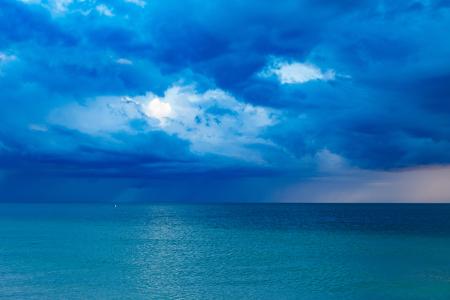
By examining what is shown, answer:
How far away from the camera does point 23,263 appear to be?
5444 centimetres

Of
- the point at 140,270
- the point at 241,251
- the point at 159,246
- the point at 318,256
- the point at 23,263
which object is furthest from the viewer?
the point at 159,246

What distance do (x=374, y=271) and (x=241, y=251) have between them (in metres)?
21.6

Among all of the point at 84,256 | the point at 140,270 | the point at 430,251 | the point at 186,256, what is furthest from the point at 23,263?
the point at 430,251

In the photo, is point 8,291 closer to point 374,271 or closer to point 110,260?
point 110,260

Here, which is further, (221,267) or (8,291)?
(221,267)

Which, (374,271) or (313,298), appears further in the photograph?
(374,271)

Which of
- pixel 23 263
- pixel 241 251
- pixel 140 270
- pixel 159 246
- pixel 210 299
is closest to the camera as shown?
pixel 210 299

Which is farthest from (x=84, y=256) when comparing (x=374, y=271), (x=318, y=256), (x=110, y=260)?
(x=374, y=271)

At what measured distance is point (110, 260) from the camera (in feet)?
191

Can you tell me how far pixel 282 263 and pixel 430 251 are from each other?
26.7 metres

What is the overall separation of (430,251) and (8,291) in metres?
57.6

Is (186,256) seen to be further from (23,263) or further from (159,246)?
(23,263)

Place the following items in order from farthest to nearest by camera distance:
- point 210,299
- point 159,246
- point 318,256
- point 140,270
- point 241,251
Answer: point 159,246 < point 241,251 < point 318,256 < point 140,270 < point 210,299

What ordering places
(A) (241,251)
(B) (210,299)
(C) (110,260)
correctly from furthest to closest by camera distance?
1. (A) (241,251)
2. (C) (110,260)
3. (B) (210,299)
